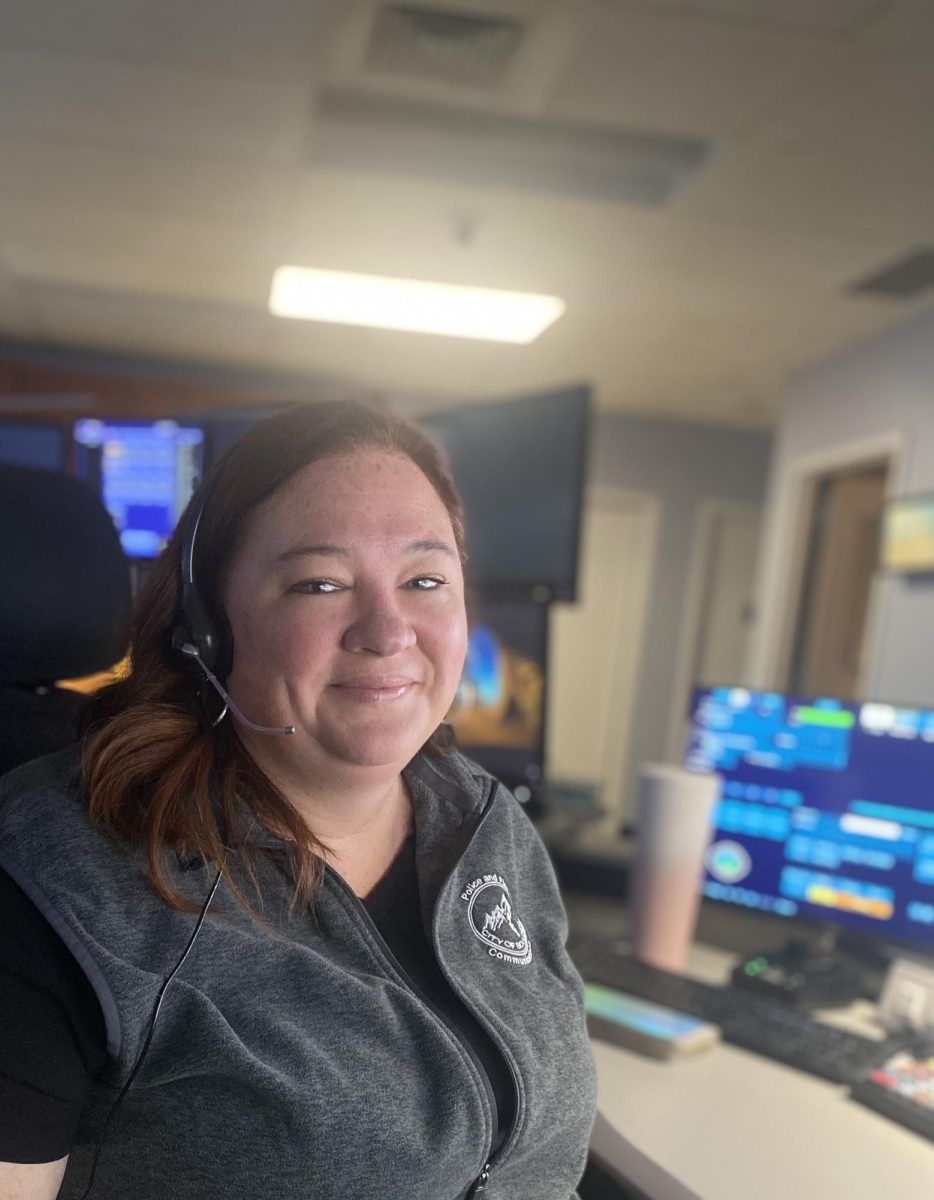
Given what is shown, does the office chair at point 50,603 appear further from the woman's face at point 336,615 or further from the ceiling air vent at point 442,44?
the ceiling air vent at point 442,44

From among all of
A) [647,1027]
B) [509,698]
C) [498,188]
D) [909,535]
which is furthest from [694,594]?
[647,1027]

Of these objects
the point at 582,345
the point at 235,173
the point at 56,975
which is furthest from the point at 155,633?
the point at 582,345

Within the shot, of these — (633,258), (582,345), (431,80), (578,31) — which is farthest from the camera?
(582,345)

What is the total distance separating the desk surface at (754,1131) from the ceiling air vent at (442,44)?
7.41 ft

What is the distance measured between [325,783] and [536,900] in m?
0.28

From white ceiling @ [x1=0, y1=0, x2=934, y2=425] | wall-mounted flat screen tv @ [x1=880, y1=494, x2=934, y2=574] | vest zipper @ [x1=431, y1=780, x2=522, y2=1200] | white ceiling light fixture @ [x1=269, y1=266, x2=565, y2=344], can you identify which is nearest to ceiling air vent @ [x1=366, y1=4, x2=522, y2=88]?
white ceiling @ [x1=0, y1=0, x2=934, y2=425]

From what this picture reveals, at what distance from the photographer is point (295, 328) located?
542cm

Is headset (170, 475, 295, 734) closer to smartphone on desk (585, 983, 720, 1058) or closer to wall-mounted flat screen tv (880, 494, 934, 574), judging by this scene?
smartphone on desk (585, 983, 720, 1058)

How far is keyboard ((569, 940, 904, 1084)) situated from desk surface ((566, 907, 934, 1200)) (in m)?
0.02

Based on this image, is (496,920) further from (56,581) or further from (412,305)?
(412,305)

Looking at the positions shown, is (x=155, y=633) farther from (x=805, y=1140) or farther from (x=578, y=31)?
(x=578, y=31)

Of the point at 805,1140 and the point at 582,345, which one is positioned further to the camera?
the point at 582,345

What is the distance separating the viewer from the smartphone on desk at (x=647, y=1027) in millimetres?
1348

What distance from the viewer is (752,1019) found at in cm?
144
